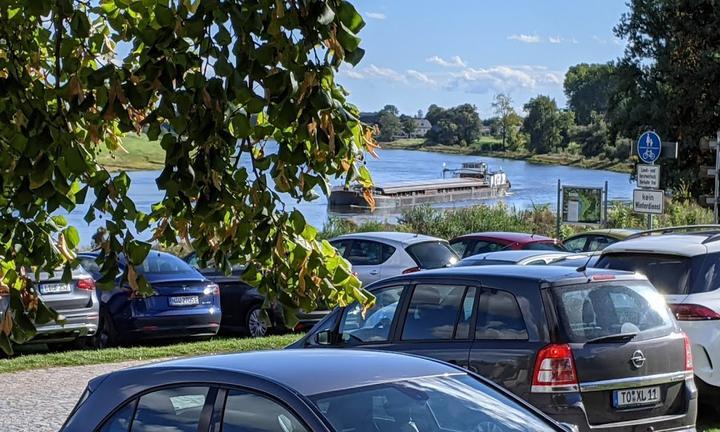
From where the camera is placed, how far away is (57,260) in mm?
6344

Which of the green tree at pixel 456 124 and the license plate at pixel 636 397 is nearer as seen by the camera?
the license plate at pixel 636 397

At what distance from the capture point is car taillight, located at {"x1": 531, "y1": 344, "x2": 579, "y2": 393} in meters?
7.48

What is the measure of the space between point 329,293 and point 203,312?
10726 millimetres

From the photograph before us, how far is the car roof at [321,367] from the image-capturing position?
4.63m

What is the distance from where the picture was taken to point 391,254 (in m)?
18.1

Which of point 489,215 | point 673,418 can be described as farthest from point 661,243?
point 489,215

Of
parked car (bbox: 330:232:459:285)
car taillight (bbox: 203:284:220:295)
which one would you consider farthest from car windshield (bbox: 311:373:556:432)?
parked car (bbox: 330:232:459:285)

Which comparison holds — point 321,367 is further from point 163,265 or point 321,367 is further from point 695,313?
point 163,265

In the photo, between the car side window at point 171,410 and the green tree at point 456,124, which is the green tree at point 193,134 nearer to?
the car side window at point 171,410

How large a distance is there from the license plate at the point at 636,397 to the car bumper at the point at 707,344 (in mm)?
2216

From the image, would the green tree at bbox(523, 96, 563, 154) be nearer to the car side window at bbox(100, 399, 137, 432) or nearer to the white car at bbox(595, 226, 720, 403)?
the white car at bbox(595, 226, 720, 403)

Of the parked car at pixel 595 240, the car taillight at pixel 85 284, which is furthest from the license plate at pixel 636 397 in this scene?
the parked car at pixel 595 240

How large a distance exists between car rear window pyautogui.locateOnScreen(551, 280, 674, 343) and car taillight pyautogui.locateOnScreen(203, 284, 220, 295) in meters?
9.45

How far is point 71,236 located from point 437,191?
55425 millimetres
